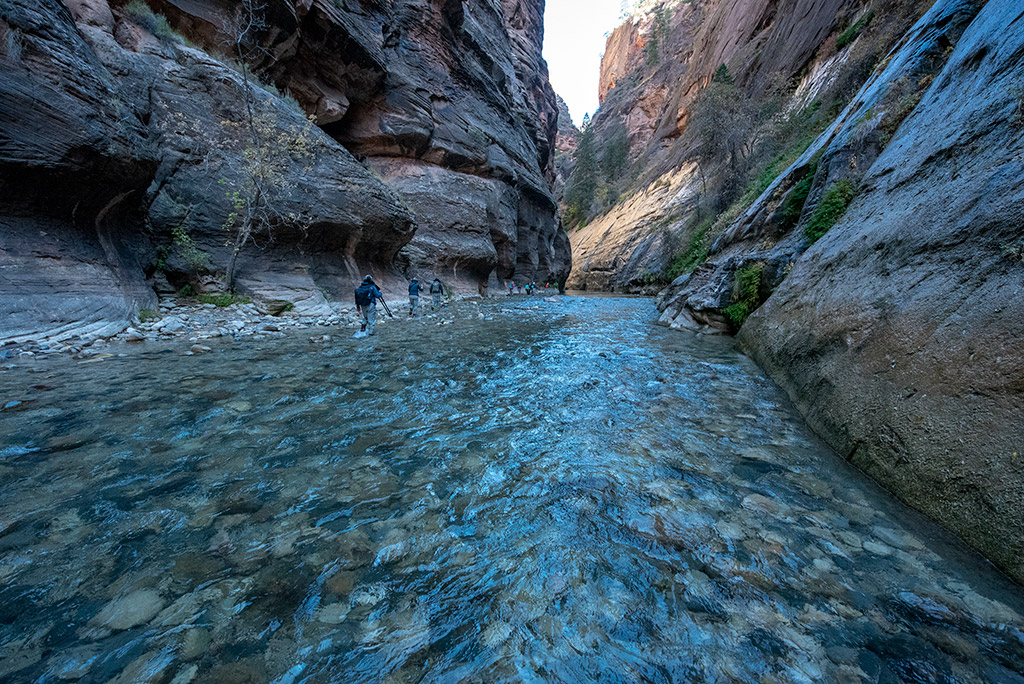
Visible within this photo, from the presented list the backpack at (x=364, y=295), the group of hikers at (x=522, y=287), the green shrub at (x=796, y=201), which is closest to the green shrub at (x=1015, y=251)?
the green shrub at (x=796, y=201)

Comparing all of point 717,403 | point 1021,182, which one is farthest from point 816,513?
point 1021,182

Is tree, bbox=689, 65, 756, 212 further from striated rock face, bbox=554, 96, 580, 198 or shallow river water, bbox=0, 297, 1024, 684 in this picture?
striated rock face, bbox=554, 96, 580, 198

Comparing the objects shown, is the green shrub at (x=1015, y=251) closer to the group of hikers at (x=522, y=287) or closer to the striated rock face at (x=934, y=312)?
the striated rock face at (x=934, y=312)

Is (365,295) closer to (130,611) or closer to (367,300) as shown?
(367,300)

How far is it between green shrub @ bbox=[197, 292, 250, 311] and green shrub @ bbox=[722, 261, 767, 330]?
15.3 meters

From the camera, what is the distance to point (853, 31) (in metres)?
18.9

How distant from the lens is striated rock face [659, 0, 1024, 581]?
2359mm

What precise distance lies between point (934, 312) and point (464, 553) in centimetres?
451

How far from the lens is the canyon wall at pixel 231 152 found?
7.77 metres

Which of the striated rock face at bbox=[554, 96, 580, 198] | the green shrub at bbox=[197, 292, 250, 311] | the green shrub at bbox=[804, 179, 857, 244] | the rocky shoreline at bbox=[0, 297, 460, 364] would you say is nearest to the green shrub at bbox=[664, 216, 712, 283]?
the green shrub at bbox=[804, 179, 857, 244]

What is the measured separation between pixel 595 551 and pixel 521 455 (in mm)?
1311

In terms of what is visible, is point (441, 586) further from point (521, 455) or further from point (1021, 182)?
point (1021, 182)

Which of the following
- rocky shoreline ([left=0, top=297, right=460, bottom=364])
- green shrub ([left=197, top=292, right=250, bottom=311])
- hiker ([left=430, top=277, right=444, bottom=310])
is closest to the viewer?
rocky shoreline ([left=0, top=297, right=460, bottom=364])

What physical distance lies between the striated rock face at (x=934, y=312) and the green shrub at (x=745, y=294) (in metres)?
1.70
